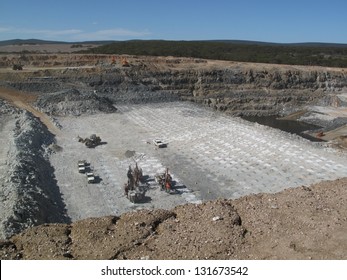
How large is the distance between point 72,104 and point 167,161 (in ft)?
48.7

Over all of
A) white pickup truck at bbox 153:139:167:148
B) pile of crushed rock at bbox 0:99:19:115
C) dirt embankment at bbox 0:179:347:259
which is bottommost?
white pickup truck at bbox 153:139:167:148

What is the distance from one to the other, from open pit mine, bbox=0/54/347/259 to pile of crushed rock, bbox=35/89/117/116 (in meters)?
0.13

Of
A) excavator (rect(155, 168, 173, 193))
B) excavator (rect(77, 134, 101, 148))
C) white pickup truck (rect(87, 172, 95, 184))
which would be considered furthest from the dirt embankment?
excavator (rect(77, 134, 101, 148))

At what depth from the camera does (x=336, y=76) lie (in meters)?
48.9

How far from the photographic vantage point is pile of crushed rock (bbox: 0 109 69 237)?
12.6 m

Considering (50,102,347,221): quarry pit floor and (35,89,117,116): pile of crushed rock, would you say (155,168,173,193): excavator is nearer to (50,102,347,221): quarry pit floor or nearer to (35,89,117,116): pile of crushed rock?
(50,102,347,221): quarry pit floor

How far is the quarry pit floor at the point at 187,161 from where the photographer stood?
16.6 m

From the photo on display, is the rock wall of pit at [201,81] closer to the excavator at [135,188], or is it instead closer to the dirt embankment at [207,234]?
the excavator at [135,188]

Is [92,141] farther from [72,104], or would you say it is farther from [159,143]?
[72,104]

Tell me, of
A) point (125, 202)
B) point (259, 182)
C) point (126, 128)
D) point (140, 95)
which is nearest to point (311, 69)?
point (140, 95)

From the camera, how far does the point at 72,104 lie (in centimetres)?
3322

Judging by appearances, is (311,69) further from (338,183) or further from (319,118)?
(338,183)

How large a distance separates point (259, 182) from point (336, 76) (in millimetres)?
35947

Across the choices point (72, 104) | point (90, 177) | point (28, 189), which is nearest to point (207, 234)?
point (28, 189)
